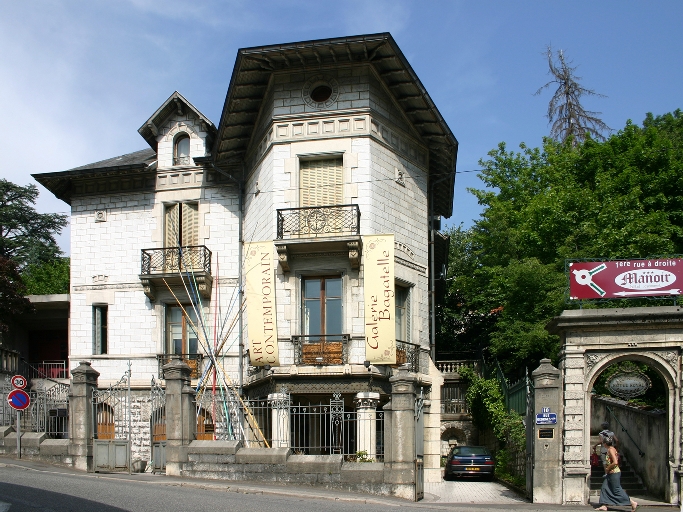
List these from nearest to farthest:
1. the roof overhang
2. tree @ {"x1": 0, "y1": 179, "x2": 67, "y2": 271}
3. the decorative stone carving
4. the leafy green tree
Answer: the decorative stone carving < the roof overhang < the leafy green tree < tree @ {"x1": 0, "y1": 179, "x2": 67, "y2": 271}

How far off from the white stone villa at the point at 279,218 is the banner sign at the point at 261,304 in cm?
21

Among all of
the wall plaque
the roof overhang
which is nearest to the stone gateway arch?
the wall plaque

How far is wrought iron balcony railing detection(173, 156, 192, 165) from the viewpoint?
29031mm

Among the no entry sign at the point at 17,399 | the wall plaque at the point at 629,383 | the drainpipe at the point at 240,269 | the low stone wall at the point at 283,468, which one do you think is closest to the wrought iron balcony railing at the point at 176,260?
the drainpipe at the point at 240,269

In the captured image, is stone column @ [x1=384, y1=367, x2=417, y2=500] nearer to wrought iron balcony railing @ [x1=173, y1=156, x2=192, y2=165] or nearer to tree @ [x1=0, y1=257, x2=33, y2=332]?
wrought iron balcony railing @ [x1=173, y1=156, x2=192, y2=165]

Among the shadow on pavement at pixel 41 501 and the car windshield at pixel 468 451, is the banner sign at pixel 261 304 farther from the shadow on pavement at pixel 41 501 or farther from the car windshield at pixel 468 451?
the shadow on pavement at pixel 41 501

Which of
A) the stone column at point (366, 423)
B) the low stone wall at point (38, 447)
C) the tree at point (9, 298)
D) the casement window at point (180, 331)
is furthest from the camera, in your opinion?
the tree at point (9, 298)

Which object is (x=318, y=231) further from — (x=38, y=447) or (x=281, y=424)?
(x=38, y=447)

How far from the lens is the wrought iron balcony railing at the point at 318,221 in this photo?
23.5 meters

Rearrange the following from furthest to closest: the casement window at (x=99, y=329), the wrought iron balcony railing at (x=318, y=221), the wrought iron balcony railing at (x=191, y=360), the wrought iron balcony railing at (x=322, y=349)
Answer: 1. the casement window at (x=99, y=329)
2. the wrought iron balcony railing at (x=191, y=360)
3. the wrought iron balcony railing at (x=318, y=221)
4. the wrought iron balcony railing at (x=322, y=349)

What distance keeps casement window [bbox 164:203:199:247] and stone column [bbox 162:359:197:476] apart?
8313 millimetres

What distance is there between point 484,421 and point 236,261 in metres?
10.2

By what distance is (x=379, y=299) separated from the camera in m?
22.8

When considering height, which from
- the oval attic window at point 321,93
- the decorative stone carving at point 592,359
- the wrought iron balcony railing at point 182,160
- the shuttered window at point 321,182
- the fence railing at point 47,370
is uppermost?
the oval attic window at point 321,93
